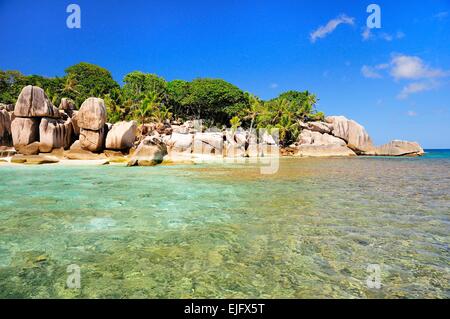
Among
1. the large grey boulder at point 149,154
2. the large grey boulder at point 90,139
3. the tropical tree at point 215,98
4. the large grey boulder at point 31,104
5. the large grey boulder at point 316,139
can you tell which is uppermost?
the tropical tree at point 215,98

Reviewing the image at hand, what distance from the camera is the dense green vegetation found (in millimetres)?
46438

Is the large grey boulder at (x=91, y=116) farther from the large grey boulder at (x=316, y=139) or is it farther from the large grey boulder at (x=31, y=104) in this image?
the large grey boulder at (x=316, y=139)

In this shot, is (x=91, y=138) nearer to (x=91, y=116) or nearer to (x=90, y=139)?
(x=90, y=139)

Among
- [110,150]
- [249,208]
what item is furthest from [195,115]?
[249,208]

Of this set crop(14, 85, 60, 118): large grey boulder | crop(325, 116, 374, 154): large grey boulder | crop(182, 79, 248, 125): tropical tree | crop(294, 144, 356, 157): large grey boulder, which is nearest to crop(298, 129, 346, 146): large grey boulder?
crop(294, 144, 356, 157): large grey boulder

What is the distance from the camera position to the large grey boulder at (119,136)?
2633 centimetres

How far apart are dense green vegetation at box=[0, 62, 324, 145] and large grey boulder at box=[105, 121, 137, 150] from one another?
50.7 feet

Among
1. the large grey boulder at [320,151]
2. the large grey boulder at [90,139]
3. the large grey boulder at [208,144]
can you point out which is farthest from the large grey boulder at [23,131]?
the large grey boulder at [320,151]

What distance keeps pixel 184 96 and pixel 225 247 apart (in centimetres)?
4892

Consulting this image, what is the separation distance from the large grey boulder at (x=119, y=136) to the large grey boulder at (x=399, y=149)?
1712 inches

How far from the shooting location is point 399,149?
50.7m

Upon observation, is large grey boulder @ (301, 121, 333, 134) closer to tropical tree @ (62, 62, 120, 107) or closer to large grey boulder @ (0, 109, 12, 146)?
tropical tree @ (62, 62, 120, 107)
